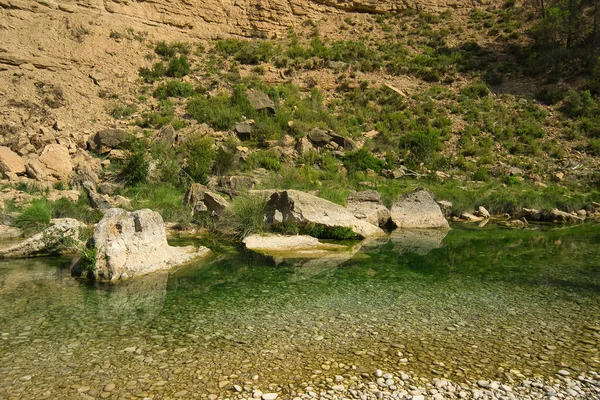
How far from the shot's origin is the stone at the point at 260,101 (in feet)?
85.5

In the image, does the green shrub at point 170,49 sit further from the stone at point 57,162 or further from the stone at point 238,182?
the stone at point 238,182

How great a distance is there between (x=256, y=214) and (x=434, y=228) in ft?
21.0

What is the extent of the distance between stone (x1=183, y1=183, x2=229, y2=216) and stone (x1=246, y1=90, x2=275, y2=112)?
37.0ft

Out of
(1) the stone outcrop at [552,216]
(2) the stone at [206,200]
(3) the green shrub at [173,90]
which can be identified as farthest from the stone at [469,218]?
(3) the green shrub at [173,90]

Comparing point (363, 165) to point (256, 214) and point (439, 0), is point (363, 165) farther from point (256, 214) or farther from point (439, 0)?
point (439, 0)

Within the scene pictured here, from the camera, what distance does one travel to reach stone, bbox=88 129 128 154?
20.8 m

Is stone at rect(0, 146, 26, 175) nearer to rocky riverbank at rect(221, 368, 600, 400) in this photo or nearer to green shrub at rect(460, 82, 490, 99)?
rocky riverbank at rect(221, 368, 600, 400)

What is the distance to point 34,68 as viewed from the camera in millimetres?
24625

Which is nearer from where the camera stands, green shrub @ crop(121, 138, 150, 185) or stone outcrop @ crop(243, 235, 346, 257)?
stone outcrop @ crop(243, 235, 346, 257)

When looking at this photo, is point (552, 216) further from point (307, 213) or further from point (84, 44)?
point (84, 44)

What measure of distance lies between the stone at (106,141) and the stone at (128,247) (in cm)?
1269

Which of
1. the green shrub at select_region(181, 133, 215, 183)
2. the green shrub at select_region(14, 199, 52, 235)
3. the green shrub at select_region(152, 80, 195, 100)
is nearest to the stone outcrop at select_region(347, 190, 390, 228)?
the green shrub at select_region(181, 133, 215, 183)

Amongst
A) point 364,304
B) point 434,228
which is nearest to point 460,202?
point 434,228

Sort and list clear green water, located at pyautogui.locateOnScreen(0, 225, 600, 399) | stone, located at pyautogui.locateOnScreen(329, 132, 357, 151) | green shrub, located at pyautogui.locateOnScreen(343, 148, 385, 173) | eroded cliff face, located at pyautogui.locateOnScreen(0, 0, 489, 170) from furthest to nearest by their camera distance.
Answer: stone, located at pyautogui.locateOnScreen(329, 132, 357, 151) < green shrub, located at pyautogui.locateOnScreen(343, 148, 385, 173) < eroded cliff face, located at pyautogui.locateOnScreen(0, 0, 489, 170) < clear green water, located at pyautogui.locateOnScreen(0, 225, 600, 399)
